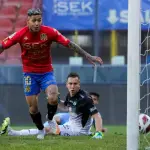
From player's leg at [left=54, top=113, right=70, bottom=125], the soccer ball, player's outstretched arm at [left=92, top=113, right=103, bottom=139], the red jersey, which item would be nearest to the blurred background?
player's leg at [left=54, top=113, right=70, bottom=125]

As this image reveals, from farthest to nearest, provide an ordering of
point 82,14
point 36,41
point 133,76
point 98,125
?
point 82,14
point 98,125
point 36,41
point 133,76

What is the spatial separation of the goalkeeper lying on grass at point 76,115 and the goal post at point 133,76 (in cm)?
277

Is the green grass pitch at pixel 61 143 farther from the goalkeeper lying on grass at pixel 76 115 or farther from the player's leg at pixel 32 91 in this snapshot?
the goalkeeper lying on grass at pixel 76 115

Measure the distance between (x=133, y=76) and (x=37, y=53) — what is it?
223 centimetres

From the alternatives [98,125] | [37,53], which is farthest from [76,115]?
[37,53]

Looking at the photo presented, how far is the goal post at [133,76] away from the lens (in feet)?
23.2

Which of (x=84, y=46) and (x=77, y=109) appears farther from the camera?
(x=84, y=46)

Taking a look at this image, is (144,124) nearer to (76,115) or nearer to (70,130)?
(76,115)

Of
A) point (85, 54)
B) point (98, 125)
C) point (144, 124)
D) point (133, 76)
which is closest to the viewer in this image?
point (133, 76)

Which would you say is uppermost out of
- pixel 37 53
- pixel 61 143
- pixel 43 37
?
pixel 43 37

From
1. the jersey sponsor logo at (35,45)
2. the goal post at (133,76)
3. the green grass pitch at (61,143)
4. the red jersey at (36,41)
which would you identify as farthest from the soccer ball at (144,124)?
the goal post at (133,76)

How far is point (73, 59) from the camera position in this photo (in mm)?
20750

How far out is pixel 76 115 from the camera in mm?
10352

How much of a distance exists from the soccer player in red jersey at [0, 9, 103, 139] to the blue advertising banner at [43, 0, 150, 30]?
38.1 feet
